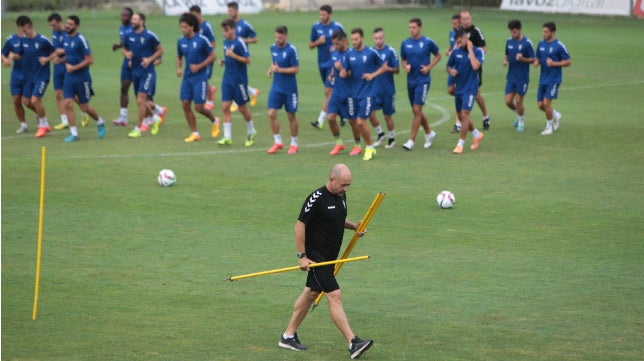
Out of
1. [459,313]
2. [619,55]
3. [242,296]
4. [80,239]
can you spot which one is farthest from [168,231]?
[619,55]

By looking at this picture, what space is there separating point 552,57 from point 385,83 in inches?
175

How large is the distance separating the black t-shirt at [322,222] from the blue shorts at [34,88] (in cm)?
1506

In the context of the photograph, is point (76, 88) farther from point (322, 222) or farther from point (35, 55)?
point (322, 222)

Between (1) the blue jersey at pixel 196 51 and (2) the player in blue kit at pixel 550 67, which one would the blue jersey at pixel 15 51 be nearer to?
(1) the blue jersey at pixel 196 51

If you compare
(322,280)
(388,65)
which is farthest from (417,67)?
(322,280)

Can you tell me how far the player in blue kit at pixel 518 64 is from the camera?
24719mm

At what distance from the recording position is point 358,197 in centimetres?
1797

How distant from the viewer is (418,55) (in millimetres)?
22594

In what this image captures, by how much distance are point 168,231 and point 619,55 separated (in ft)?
93.8

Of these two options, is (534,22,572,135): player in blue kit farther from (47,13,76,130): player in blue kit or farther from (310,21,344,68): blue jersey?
(47,13,76,130): player in blue kit

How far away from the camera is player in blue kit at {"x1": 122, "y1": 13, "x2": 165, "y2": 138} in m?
24.5

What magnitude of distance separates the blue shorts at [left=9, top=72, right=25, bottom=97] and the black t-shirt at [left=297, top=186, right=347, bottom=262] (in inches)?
618

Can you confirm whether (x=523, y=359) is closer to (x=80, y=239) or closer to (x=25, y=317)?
(x=25, y=317)

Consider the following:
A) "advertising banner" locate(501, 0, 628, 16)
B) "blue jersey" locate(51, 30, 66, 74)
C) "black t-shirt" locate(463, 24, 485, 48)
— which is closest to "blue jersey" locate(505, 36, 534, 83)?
"black t-shirt" locate(463, 24, 485, 48)
